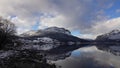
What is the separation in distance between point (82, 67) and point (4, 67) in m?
15.9

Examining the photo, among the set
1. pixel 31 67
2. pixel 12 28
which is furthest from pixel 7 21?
pixel 31 67

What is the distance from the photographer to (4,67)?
26.0 m

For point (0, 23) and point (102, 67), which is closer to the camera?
point (102, 67)

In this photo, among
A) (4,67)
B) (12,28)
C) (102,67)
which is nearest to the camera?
(4,67)

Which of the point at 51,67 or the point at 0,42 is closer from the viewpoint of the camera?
the point at 51,67

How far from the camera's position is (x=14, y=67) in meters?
26.4

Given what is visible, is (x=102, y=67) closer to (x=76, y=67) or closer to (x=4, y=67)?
(x=76, y=67)

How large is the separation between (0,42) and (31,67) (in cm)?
4116

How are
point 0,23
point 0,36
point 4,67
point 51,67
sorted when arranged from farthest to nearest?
1. point 0,23
2. point 0,36
3. point 51,67
4. point 4,67

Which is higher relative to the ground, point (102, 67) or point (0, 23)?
point (0, 23)

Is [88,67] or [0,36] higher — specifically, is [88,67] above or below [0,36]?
below

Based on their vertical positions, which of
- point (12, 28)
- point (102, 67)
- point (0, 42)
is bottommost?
point (102, 67)

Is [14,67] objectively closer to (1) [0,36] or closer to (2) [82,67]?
(2) [82,67]

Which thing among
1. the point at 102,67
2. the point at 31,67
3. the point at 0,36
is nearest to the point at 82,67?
the point at 102,67
